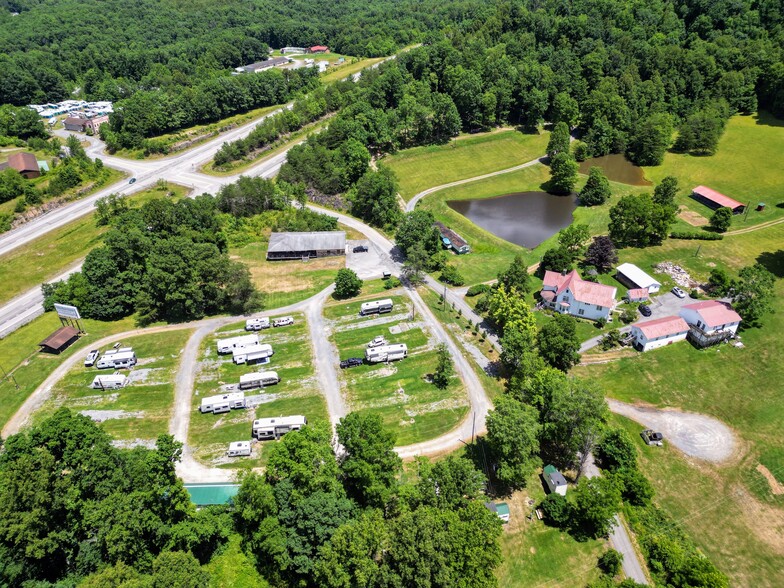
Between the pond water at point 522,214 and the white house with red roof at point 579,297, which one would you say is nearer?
the white house with red roof at point 579,297

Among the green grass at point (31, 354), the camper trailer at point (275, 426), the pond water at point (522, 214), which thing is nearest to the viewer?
the camper trailer at point (275, 426)

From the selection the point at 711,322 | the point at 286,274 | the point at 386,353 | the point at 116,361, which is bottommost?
the point at 711,322

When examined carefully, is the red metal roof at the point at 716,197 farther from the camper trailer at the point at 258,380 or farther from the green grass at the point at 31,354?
the green grass at the point at 31,354

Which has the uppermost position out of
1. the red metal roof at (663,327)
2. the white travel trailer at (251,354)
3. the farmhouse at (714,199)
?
the white travel trailer at (251,354)

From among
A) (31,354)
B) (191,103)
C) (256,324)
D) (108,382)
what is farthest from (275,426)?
(191,103)

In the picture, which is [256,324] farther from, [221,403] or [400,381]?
[400,381]

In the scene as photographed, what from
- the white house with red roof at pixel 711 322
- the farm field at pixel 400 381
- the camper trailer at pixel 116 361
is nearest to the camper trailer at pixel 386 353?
the farm field at pixel 400 381
